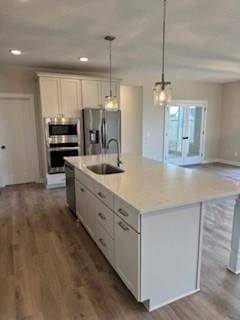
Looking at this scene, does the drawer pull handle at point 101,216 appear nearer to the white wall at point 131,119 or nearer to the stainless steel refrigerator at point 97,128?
the stainless steel refrigerator at point 97,128

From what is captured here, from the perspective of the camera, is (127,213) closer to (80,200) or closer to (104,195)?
(104,195)

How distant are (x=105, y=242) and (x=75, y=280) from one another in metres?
0.46

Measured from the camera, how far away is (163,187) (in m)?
2.15

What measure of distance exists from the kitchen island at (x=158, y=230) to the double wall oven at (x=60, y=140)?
9.74 ft

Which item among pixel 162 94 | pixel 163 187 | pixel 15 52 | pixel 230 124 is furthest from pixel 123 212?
pixel 230 124

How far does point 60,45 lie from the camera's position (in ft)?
12.3

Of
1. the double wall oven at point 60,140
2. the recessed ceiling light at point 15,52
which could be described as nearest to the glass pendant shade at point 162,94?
the recessed ceiling light at point 15,52

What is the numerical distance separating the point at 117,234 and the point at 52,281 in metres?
0.82

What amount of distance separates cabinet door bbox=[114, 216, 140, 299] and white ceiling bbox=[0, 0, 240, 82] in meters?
2.22

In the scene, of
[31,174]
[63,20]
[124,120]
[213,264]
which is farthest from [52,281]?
[124,120]

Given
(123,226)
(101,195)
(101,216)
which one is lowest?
(101,216)

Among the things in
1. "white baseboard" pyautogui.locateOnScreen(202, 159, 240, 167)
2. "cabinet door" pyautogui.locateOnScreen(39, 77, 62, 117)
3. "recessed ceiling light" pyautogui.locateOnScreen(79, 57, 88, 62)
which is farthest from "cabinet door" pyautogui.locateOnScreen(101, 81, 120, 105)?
"white baseboard" pyautogui.locateOnScreen(202, 159, 240, 167)

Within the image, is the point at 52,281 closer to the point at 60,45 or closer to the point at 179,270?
the point at 179,270

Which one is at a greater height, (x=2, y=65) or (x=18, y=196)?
(x=2, y=65)
